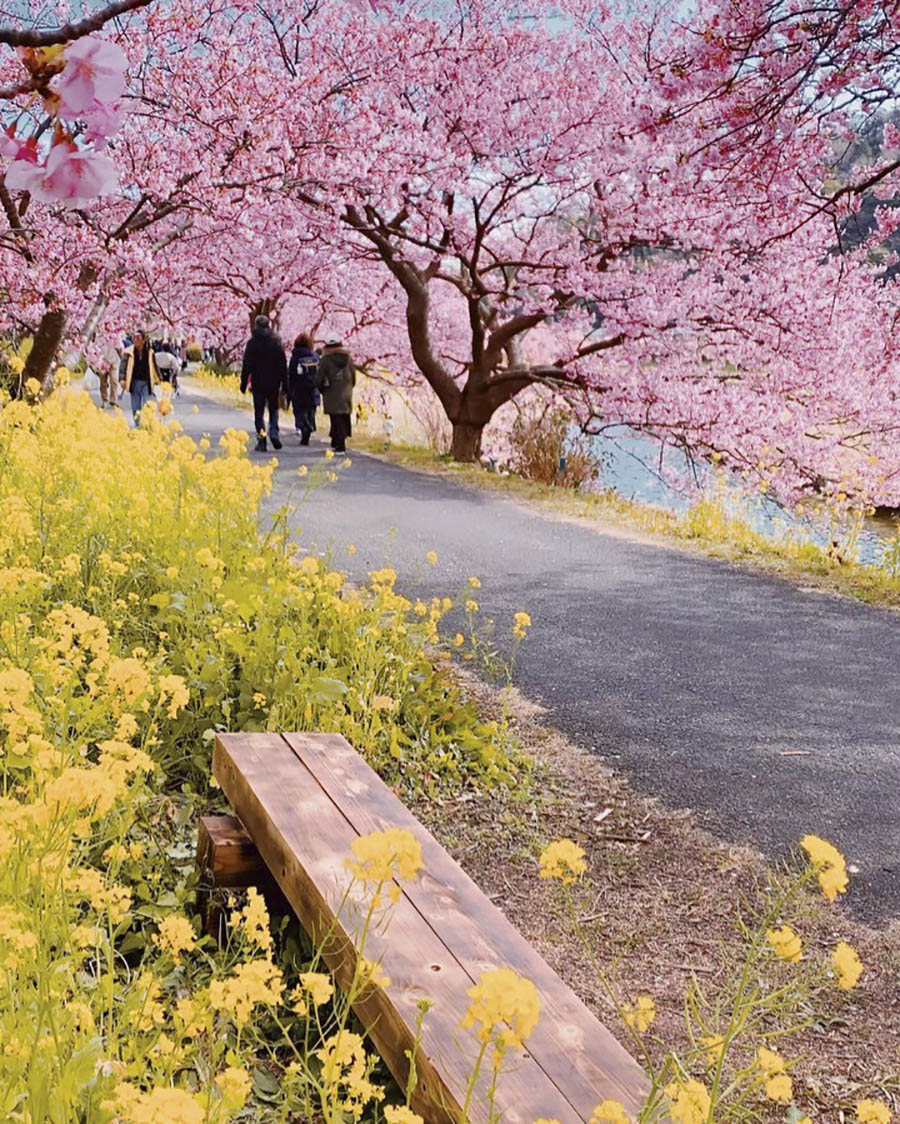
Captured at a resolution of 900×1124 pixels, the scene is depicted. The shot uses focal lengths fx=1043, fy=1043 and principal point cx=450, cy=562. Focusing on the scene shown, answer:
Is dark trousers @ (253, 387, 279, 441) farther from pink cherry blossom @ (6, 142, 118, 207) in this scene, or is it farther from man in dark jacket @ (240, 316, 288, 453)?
pink cherry blossom @ (6, 142, 118, 207)

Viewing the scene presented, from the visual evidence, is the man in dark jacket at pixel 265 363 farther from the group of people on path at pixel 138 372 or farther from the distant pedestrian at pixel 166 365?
the distant pedestrian at pixel 166 365

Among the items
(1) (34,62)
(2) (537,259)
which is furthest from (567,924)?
(2) (537,259)

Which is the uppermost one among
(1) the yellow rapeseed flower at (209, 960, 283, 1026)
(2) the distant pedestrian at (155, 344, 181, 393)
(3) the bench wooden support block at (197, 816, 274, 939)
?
(2) the distant pedestrian at (155, 344, 181, 393)

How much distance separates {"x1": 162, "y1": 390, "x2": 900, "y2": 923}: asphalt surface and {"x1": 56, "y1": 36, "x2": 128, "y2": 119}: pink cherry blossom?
10.4 ft

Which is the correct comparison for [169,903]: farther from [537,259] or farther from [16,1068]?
[537,259]

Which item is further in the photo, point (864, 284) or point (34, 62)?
point (864, 284)

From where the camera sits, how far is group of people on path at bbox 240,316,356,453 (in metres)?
13.6

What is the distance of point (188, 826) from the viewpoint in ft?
11.1

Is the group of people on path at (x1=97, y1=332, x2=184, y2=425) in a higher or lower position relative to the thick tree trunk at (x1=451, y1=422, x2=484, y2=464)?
higher

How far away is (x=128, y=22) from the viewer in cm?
901

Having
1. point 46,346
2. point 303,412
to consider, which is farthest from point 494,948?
point 303,412

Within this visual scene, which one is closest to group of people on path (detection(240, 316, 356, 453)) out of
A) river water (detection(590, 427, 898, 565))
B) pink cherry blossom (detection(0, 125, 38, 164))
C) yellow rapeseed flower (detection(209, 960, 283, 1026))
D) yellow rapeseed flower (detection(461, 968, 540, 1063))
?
river water (detection(590, 427, 898, 565))

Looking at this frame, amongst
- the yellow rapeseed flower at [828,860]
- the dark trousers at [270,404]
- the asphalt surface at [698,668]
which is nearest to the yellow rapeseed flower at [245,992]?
the yellow rapeseed flower at [828,860]

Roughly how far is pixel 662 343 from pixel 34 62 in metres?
12.5
